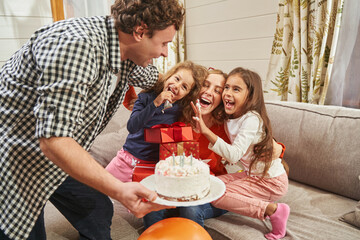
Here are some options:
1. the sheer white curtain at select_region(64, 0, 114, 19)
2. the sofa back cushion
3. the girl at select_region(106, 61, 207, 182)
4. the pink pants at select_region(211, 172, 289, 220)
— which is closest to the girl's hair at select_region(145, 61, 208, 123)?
the girl at select_region(106, 61, 207, 182)

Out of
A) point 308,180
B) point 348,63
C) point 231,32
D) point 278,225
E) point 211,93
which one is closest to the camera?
point 278,225

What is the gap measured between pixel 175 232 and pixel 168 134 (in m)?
0.60

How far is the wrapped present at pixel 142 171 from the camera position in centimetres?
156

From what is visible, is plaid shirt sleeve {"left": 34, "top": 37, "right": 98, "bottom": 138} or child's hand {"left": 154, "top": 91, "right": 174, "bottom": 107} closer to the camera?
plaid shirt sleeve {"left": 34, "top": 37, "right": 98, "bottom": 138}

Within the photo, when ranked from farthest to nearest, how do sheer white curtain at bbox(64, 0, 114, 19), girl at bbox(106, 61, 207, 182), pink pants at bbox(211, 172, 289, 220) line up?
sheer white curtain at bbox(64, 0, 114, 19)
girl at bbox(106, 61, 207, 182)
pink pants at bbox(211, 172, 289, 220)

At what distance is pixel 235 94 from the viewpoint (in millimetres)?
1633

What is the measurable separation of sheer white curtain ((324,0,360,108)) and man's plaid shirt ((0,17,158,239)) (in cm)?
190

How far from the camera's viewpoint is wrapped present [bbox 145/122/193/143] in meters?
1.60

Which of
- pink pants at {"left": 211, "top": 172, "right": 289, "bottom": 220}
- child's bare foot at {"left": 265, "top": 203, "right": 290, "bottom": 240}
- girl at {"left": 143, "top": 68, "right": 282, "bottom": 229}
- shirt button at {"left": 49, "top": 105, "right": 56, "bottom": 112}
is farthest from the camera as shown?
girl at {"left": 143, "top": 68, "right": 282, "bottom": 229}

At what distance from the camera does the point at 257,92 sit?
1.66 meters

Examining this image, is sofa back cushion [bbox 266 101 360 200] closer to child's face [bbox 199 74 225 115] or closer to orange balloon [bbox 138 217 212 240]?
child's face [bbox 199 74 225 115]

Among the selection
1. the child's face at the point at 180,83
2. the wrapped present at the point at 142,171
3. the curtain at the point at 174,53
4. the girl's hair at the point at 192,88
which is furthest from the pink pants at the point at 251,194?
the curtain at the point at 174,53

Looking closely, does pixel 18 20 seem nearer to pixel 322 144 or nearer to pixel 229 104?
pixel 229 104

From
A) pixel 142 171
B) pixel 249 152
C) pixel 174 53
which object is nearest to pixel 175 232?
pixel 142 171
